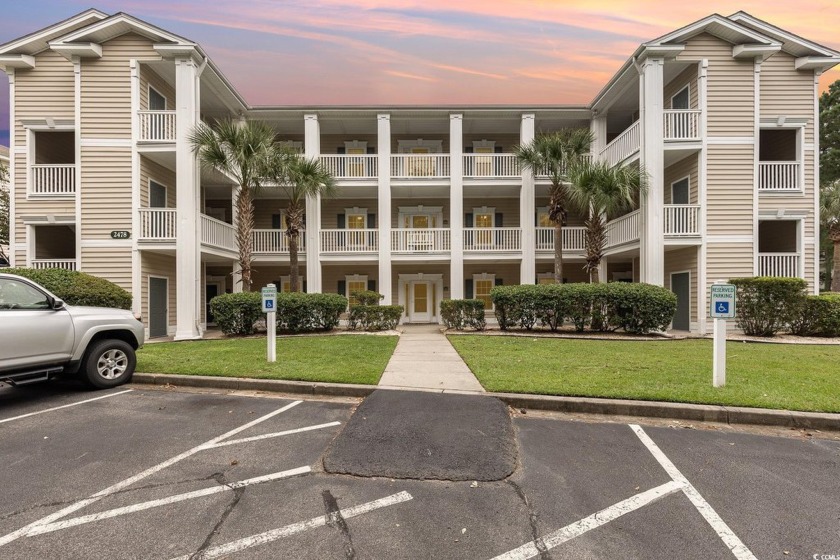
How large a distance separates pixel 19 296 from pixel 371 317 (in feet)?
31.2

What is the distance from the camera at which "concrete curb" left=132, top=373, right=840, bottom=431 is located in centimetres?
458

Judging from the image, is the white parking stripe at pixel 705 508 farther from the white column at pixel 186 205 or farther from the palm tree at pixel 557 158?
the white column at pixel 186 205

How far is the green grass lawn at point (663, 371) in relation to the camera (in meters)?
5.19

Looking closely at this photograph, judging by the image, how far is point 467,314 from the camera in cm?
1387

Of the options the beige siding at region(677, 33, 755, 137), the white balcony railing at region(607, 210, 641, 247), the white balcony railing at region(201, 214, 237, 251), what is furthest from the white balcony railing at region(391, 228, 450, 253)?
the beige siding at region(677, 33, 755, 137)

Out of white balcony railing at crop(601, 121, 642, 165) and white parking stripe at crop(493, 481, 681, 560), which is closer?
white parking stripe at crop(493, 481, 681, 560)

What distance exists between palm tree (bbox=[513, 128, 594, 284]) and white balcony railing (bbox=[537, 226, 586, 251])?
1919mm

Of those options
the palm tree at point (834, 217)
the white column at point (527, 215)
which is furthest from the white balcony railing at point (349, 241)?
the palm tree at point (834, 217)

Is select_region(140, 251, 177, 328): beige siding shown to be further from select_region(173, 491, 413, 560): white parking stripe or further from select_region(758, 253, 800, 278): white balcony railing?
select_region(758, 253, 800, 278): white balcony railing

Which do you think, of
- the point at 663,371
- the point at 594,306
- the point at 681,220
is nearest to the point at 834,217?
the point at 681,220

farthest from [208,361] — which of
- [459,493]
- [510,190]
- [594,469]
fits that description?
[510,190]

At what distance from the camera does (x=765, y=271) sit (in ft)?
45.2

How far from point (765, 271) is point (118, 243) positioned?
23155 millimetres

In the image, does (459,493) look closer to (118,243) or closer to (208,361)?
(208,361)
